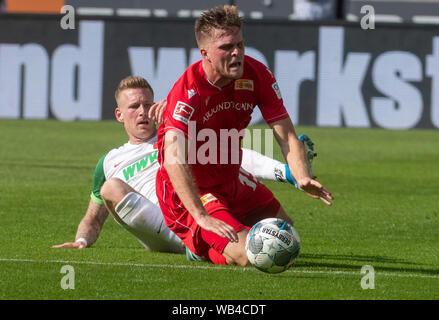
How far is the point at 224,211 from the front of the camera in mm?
7289

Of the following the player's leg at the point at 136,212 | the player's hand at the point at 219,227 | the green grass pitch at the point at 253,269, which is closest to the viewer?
the player's hand at the point at 219,227

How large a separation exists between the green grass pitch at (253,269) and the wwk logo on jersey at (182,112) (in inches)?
43.0

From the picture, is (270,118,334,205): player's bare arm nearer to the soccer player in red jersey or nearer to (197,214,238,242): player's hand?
the soccer player in red jersey

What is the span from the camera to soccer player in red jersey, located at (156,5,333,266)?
273 inches

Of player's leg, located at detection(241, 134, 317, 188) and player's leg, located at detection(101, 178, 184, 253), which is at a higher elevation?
player's leg, located at detection(241, 134, 317, 188)

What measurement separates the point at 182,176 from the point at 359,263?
1.78 metres

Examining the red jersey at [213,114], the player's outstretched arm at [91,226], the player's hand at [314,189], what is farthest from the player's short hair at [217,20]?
the player's outstretched arm at [91,226]

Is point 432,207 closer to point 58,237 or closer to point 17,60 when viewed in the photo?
point 58,237

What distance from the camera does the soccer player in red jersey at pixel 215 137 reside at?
6922 mm

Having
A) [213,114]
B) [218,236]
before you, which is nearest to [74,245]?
[218,236]

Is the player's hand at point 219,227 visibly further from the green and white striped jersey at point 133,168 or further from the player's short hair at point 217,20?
the green and white striped jersey at point 133,168

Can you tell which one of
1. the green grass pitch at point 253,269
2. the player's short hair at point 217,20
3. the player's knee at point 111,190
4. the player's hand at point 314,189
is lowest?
the green grass pitch at point 253,269

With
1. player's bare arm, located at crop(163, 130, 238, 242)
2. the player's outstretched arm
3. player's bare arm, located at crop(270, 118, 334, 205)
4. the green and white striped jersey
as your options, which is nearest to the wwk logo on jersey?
player's bare arm, located at crop(163, 130, 238, 242)
